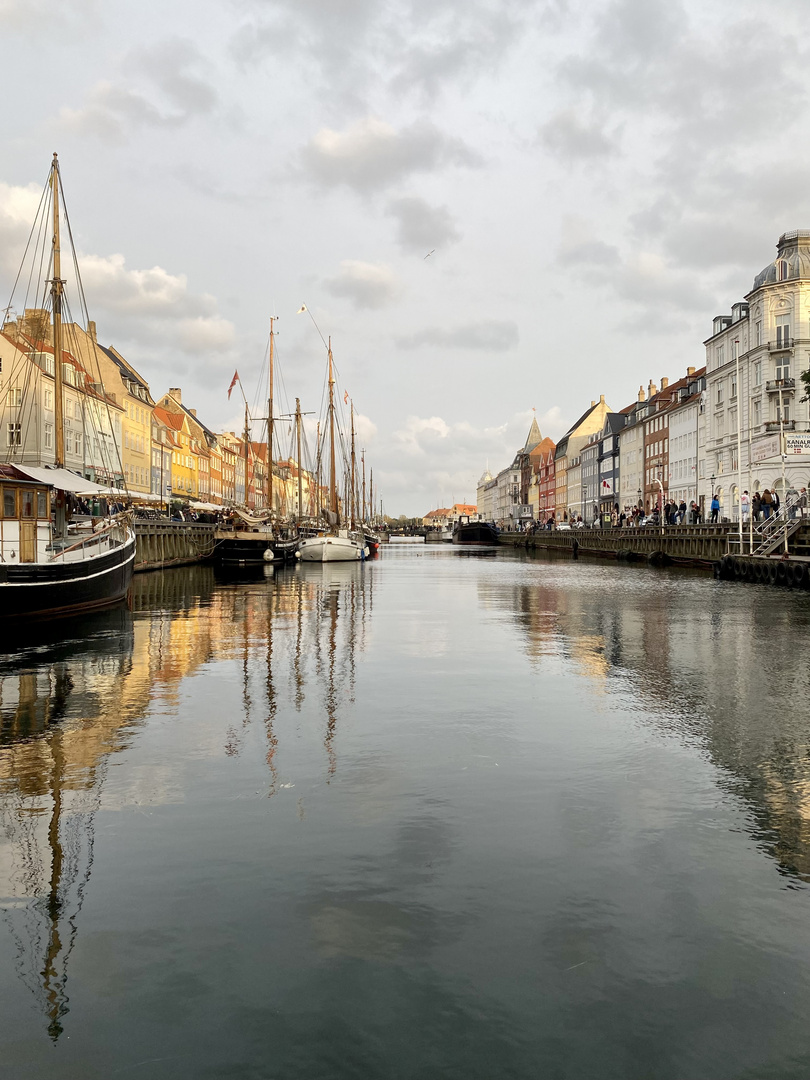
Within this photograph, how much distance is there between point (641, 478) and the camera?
4508 inches

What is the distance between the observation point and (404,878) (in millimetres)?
6391

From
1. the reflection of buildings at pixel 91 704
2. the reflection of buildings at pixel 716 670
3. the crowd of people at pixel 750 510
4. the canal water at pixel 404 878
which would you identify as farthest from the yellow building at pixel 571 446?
the canal water at pixel 404 878

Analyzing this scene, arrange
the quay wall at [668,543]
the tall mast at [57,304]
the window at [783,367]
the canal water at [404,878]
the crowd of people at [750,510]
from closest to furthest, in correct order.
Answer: the canal water at [404,878] → the tall mast at [57,304] → the crowd of people at [750,510] → the quay wall at [668,543] → the window at [783,367]

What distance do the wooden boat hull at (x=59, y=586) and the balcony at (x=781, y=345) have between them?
55.1 metres

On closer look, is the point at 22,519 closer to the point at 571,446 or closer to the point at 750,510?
the point at 750,510

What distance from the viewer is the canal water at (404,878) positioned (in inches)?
176

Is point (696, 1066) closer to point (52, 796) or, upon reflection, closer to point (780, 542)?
point (52, 796)

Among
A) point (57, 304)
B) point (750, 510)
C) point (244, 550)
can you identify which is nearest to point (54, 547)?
point (57, 304)

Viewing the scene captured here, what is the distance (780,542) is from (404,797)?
39792 millimetres

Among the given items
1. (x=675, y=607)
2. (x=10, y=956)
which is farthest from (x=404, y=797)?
(x=675, y=607)

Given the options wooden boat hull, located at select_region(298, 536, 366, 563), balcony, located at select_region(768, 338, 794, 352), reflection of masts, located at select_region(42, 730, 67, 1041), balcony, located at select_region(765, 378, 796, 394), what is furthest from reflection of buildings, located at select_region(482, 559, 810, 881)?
balcony, located at select_region(768, 338, 794, 352)

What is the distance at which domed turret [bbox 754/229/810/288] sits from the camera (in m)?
67.9

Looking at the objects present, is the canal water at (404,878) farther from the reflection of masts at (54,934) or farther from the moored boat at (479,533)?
the moored boat at (479,533)

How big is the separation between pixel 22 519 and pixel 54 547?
1.95m
